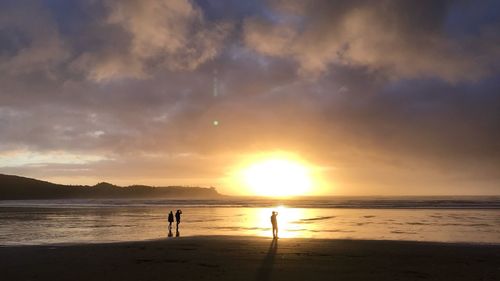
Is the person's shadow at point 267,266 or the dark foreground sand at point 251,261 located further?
the dark foreground sand at point 251,261

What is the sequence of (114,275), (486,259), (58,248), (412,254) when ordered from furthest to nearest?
(58,248) → (412,254) → (486,259) → (114,275)

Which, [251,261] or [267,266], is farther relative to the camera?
[251,261]

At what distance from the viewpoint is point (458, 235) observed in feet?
105

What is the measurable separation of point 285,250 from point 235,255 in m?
3.01

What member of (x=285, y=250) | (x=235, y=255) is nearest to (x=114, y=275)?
(x=235, y=255)

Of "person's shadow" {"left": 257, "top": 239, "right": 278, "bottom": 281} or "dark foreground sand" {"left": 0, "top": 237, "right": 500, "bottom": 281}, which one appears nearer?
"person's shadow" {"left": 257, "top": 239, "right": 278, "bottom": 281}

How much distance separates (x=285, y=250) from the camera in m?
21.4

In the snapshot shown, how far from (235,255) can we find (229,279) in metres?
5.43

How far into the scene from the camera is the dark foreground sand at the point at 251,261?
1519 centimetres

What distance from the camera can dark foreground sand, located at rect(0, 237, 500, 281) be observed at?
1519cm

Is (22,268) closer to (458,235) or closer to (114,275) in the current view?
(114,275)

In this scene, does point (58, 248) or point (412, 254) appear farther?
point (58, 248)

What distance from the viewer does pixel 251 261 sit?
17938mm

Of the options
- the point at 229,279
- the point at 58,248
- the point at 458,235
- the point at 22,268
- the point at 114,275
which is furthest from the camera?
the point at 458,235
